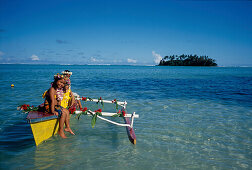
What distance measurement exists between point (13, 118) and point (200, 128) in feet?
26.1

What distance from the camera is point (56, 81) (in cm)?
521

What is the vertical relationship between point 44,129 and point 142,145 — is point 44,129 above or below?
above

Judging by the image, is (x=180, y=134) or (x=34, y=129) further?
(x=180, y=134)

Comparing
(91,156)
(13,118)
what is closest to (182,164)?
(91,156)

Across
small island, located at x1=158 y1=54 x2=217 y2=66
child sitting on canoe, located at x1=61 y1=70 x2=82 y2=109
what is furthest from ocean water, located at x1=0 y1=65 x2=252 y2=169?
small island, located at x1=158 y1=54 x2=217 y2=66

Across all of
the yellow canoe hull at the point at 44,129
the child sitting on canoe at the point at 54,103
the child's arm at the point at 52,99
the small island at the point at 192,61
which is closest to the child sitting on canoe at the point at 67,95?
the child sitting on canoe at the point at 54,103

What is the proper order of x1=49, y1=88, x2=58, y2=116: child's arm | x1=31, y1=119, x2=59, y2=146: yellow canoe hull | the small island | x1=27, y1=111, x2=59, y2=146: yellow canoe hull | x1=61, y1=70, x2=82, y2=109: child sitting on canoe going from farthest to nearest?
the small island < x1=61, y1=70, x2=82, y2=109: child sitting on canoe < x1=49, y1=88, x2=58, y2=116: child's arm < x1=31, y1=119, x2=59, y2=146: yellow canoe hull < x1=27, y1=111, x2=59, y2=146: yellow canoe hull

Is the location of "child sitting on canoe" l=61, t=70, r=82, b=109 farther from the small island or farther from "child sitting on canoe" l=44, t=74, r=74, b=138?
the small island

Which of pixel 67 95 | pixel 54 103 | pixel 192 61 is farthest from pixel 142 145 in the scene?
pixel 192 61

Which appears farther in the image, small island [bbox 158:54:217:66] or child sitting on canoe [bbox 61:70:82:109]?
small island [bbox 158:54:217:66]

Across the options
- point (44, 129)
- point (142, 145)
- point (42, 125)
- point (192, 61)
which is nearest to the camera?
point (42, 125)

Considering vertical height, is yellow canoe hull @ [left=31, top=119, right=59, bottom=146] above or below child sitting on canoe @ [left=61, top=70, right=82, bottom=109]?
below

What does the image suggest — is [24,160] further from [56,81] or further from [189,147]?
[189,147]

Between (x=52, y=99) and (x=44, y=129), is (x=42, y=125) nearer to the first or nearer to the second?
(x=44, y=129)
